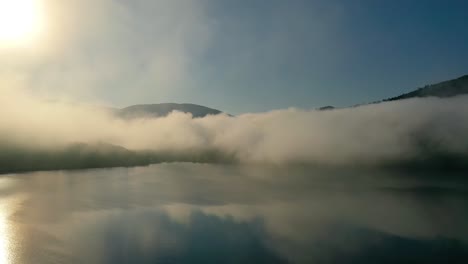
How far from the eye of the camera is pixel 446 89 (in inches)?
6983

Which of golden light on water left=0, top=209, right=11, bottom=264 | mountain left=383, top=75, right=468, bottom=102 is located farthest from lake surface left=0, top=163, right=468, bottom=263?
mountain left=383, top=75, right=468, bottom=102

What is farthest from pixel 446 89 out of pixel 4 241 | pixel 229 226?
pixel 4 241

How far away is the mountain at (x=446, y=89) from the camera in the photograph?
565 ft

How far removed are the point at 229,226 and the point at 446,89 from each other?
18103 cm

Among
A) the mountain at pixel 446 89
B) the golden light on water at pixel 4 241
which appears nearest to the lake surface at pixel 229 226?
the golden light on water at pixel 4 241

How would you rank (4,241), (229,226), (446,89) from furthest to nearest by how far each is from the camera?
(446,89) < (229,226) < (4,241)

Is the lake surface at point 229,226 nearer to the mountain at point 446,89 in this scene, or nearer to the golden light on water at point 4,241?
the golden light on water at point 4,241

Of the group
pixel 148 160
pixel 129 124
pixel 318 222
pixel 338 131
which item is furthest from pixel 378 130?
pixel 318 222

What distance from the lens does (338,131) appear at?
18775 cm

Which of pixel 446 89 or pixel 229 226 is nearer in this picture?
pixel 229 226

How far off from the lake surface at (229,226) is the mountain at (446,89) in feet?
433

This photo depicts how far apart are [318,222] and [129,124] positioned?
6442 inches

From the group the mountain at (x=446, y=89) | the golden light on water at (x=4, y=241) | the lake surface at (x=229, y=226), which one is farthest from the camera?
the mountain at (x=446, y=89)

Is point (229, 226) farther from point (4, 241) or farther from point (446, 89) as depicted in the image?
point (446, 89)
